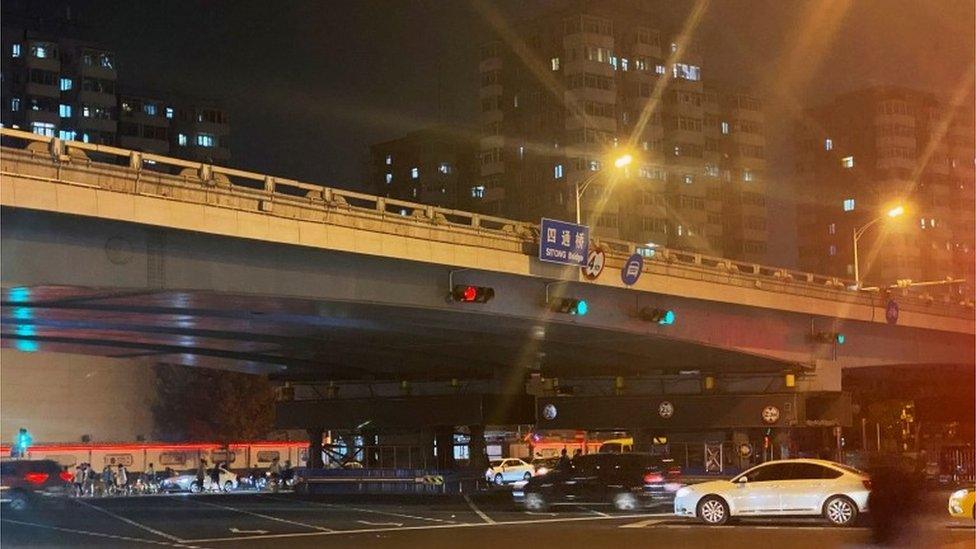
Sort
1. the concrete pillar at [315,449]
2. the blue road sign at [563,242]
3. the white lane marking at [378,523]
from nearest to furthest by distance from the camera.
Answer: the white lane marking at [378,523] → the blue road sign at [563,242] → the concrete pillar at [315,449]

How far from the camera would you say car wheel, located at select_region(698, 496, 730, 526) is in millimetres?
26484

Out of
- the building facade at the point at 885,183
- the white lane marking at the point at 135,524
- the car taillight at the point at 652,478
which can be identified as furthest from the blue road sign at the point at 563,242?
the building facade at the point at 885,183

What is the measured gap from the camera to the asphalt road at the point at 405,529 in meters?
23.0

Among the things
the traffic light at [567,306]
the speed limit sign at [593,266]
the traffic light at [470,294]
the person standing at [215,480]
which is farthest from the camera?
the person standing at [215,480]

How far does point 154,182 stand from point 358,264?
6807 mm

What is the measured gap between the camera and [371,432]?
57.6 meters

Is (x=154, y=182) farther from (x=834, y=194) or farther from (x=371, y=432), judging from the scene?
(x=834, y=194)

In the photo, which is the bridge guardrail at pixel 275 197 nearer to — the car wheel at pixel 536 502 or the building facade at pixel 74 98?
the car wheel at pixel 536 502

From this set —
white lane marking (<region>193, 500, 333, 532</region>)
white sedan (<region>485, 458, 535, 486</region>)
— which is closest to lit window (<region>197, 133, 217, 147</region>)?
white sedan (<region>485, 458, 535, 486</region>)

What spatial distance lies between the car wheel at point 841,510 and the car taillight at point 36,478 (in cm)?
2633

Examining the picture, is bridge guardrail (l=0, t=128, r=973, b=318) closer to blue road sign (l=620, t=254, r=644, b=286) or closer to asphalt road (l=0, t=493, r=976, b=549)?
blue road sign (l=620, t=254, r=644, b=286)

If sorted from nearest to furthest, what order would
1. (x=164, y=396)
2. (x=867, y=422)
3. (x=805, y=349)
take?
(x=805, y=349) < (x=867, y=422) < (x=164, y=396)

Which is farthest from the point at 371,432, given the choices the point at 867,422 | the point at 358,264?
the point at 867,422

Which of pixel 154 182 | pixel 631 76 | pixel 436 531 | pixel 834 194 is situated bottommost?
pixel 436 531
